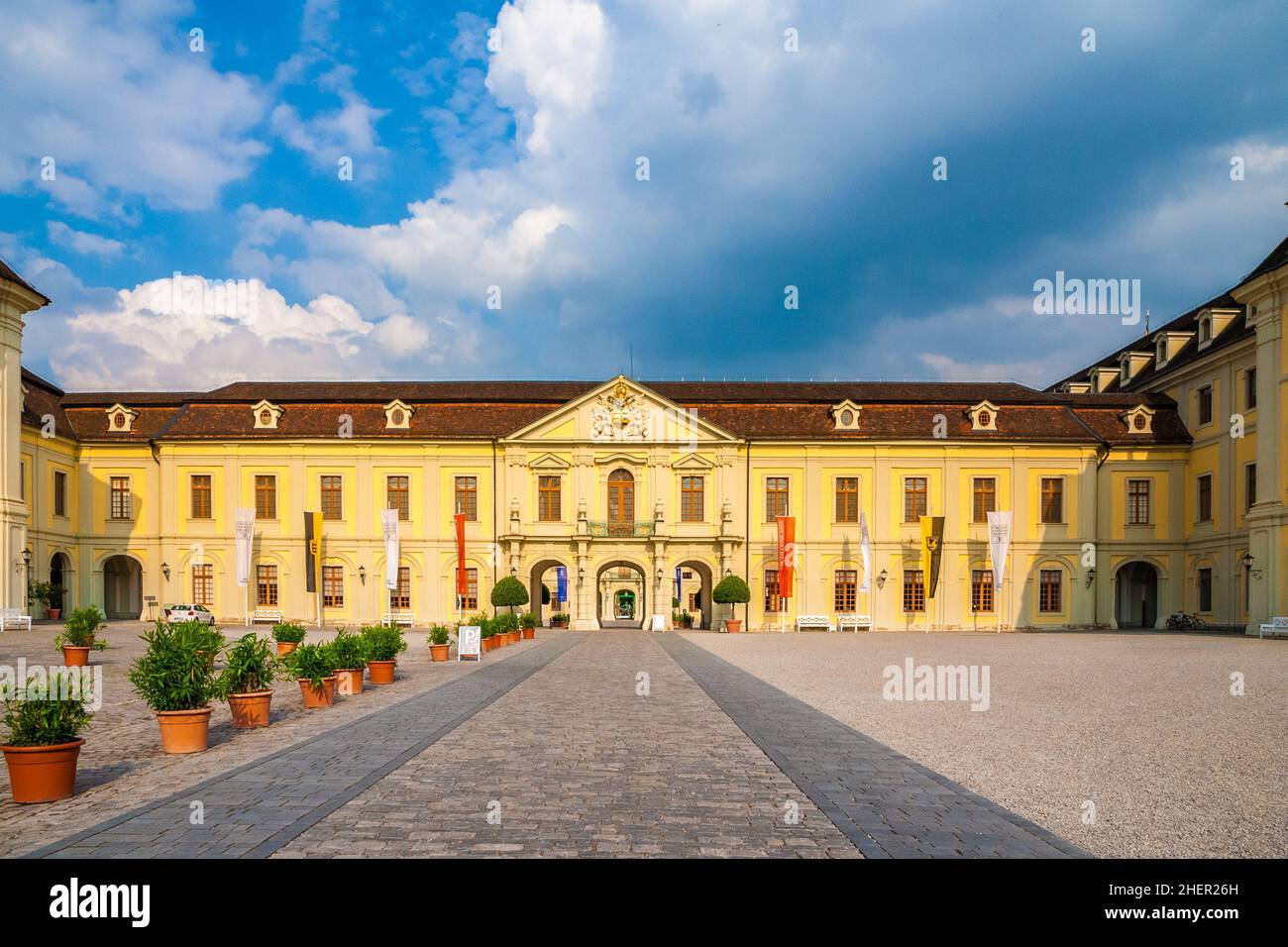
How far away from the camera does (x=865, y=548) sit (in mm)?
42625

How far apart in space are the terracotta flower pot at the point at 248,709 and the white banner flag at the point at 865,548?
3338 centimetres

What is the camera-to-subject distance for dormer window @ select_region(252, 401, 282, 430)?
151ft

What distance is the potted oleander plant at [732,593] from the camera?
136 ft

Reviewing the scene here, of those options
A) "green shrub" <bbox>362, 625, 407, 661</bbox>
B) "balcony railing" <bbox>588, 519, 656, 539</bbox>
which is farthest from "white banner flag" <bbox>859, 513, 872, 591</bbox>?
"green shrub" <bbox>362, 625, 407, 661</bbox>

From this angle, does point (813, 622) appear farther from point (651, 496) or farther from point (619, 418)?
point (619, 418)

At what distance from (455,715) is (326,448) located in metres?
34.9

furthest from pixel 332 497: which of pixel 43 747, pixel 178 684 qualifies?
pixel 43 747

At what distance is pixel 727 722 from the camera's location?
13180 mm

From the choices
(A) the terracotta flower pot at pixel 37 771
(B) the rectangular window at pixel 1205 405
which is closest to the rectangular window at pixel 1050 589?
Result: (B) the rectangular window at pixel 1205 405

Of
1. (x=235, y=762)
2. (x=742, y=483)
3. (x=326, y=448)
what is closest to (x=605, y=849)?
(x=235, y=762)

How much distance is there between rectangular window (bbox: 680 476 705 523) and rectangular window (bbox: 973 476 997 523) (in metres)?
13.3

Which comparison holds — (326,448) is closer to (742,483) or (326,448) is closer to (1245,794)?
(742,483)

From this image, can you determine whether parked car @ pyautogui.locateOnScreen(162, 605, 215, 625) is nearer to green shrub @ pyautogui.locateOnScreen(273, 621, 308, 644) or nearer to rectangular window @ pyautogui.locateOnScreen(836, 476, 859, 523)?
green shrub @ pyautogui.locateOnScreen(273, 621, 308, 644)

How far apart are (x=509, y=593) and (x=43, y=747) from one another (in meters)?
33.6
